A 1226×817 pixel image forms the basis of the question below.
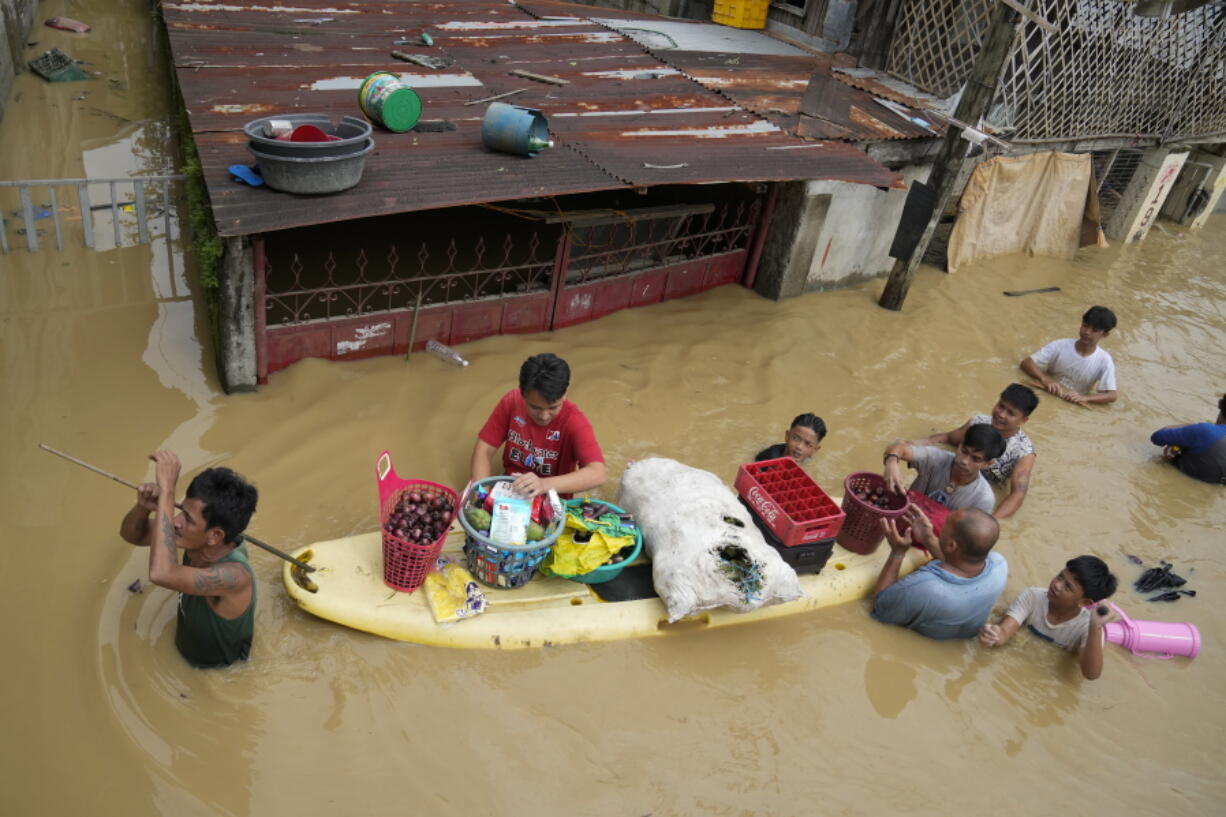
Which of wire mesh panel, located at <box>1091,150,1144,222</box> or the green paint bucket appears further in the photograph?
wire mesh panel, located at <box>1091,150,1144,222</box>

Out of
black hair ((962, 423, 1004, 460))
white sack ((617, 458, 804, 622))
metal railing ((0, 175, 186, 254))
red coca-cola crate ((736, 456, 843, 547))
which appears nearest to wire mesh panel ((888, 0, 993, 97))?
black hair ((962, 423, 1004, 460))

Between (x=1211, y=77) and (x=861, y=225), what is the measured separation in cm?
648

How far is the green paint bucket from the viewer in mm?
6246

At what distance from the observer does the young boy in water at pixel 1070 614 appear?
4793 millimetres

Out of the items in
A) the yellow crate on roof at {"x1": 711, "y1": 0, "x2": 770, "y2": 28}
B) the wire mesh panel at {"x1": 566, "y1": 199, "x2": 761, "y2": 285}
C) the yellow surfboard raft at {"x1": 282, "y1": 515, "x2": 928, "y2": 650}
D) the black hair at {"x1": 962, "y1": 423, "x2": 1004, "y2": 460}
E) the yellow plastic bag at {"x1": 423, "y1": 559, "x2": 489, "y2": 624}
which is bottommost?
the yellow surfboard raft at {"x1": 282, "y1": 515, "x2": 928, "y2": 650}

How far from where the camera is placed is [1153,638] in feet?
17.8

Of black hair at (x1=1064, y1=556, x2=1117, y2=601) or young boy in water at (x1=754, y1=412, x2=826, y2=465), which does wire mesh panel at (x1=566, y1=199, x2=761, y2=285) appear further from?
black hair at (x1=1064, y1=556, x2=1117, y2=601)

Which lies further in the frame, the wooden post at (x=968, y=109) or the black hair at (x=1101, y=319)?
the wooden post at (x=968, y=109)

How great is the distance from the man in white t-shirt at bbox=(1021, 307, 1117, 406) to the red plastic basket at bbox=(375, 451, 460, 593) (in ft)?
20.5

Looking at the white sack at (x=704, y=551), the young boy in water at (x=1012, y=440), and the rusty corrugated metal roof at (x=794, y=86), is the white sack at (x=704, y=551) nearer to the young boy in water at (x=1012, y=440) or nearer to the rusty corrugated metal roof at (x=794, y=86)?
the young boy in water at (x=1012, y=440)

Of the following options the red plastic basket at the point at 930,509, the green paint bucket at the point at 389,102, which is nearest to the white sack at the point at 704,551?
the red plastic basket at the point at 930,509

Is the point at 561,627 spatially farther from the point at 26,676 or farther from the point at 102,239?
the point at 102,239

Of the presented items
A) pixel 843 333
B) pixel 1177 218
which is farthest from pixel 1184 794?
pixel 1177 218

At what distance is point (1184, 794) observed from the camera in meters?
4.67
